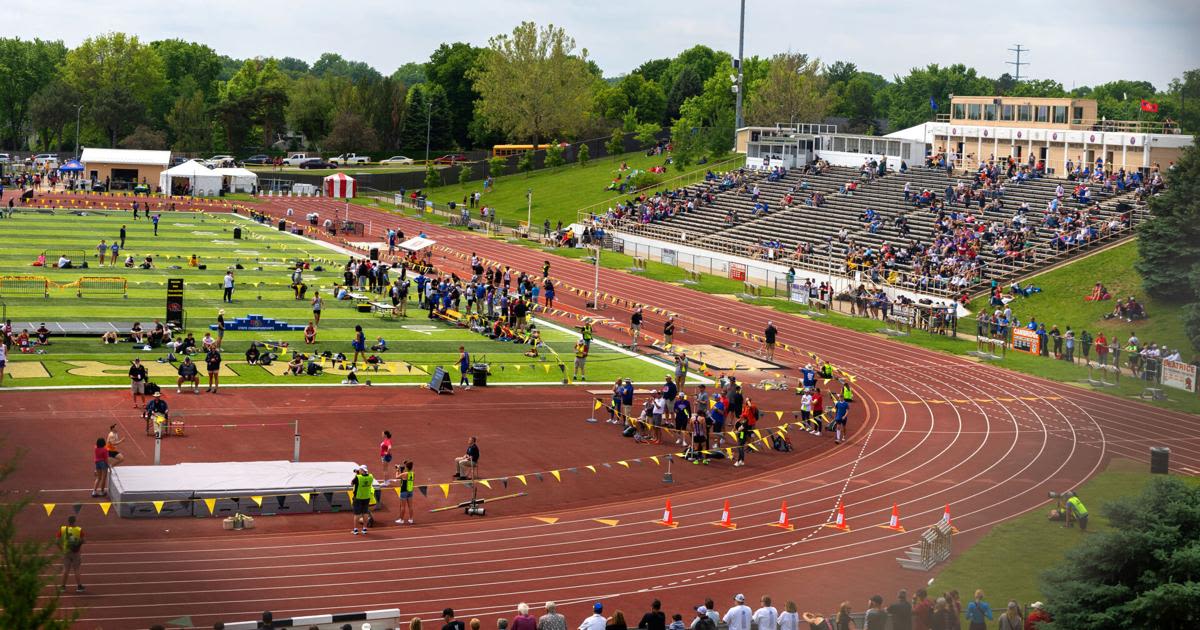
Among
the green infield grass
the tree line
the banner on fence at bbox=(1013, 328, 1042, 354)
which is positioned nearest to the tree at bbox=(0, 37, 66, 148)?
the tree line

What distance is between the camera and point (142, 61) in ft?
480

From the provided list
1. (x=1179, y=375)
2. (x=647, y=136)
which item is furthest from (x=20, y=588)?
(x=647, y=136)

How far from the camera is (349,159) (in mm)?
136500

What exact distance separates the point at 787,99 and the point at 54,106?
7450 centimetres

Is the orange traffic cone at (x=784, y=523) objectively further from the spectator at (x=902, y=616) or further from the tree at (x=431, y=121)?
the tree at (x=431, y=121)

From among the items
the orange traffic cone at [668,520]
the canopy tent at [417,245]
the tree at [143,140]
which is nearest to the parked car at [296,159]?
the tree at [143,140]

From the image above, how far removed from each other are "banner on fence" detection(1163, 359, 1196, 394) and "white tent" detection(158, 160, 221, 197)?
250 feet

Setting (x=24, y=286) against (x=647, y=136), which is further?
(x=647, y=136)

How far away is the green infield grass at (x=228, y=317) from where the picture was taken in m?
40.4

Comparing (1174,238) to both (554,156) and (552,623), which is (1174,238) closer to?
(552,623)

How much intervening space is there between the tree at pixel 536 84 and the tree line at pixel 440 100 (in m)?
0.14

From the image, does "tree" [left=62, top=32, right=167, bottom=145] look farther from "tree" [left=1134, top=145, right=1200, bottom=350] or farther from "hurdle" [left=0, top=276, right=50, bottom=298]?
"tree" [left=1134, top=145, right=1200, bottom=350]

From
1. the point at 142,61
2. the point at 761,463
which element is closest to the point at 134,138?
the point at 142,61

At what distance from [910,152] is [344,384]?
173 ft
